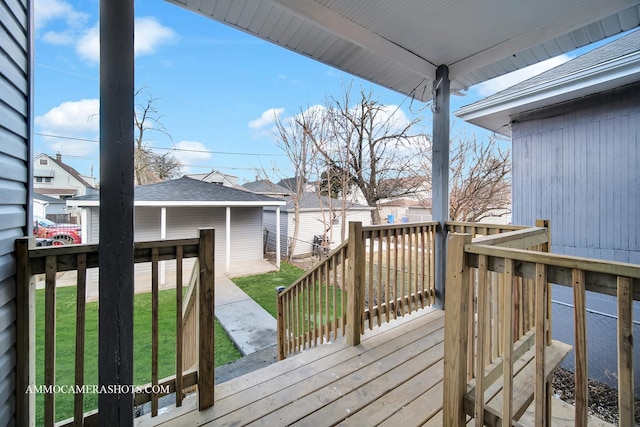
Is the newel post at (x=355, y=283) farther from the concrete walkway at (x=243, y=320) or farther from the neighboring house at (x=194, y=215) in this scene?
the neighboring house at (x=194, y=215)

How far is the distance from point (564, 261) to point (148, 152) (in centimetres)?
1469

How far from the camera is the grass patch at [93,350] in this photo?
3.48 meters

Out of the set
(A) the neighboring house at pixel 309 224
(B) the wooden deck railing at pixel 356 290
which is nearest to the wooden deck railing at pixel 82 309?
(B) the wooden deck railing at pixel 356 290

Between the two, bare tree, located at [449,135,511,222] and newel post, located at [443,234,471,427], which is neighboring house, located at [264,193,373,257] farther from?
newel post, located at [443,234,471,427]

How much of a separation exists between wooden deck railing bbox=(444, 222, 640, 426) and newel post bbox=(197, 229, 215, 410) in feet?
4.36

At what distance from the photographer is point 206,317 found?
5.70 ft

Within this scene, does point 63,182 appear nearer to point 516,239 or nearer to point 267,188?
point 267,188

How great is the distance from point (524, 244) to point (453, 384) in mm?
874

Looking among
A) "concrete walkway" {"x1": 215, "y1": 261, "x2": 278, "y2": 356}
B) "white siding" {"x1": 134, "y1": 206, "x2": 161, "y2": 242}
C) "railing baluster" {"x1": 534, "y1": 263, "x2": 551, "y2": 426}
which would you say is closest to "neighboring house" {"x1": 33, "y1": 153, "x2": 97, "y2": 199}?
"white siding" {"x1": 134, "y1": 206, "x2": 161, "y2": 242}

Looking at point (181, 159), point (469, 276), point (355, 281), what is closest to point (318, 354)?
point (355, 281)

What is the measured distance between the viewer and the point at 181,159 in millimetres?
17156

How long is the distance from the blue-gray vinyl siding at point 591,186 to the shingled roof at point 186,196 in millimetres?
7856

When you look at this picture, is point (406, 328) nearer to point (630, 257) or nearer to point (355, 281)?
point (355, 281)

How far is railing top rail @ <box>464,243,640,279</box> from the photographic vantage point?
2.96 feet
